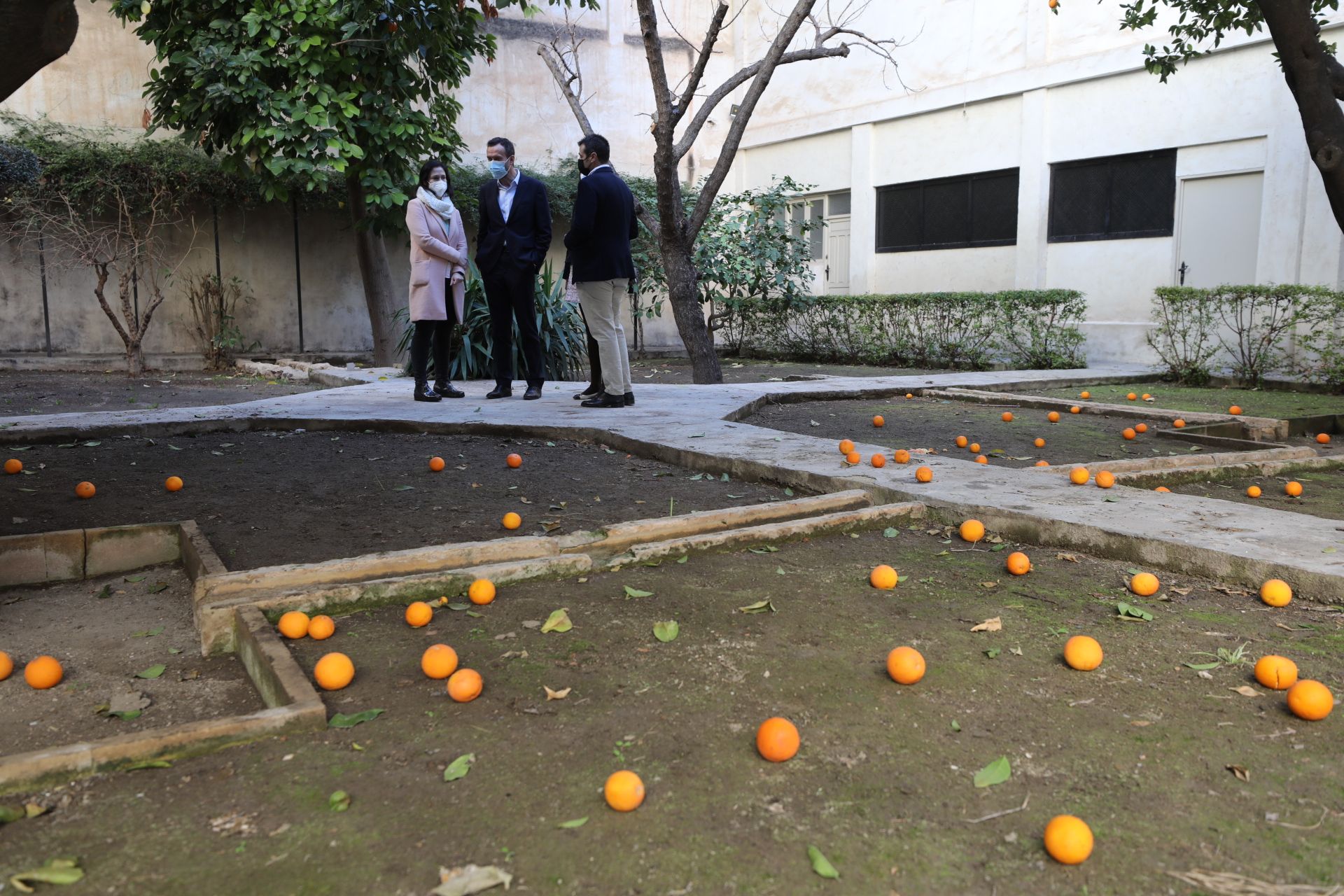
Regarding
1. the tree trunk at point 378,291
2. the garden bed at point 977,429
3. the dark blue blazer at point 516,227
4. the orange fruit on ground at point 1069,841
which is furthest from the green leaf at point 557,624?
the tree trunk at point 378,291

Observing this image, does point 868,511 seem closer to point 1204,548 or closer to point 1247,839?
point 1204,548

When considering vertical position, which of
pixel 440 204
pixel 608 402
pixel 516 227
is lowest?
pixel 608 402

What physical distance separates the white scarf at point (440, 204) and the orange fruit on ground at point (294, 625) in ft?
19.3

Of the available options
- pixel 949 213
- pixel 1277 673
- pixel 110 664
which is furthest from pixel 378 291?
pixel 1277 673

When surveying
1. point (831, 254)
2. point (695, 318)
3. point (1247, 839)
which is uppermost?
point (831, 254)

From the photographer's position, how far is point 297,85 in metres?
10.1

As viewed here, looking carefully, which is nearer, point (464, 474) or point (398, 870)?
point (398, 870)

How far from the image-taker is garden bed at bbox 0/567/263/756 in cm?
241

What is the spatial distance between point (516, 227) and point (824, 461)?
13.0 ft

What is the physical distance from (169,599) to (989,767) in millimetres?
2700

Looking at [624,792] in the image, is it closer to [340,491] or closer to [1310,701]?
[1310,701]

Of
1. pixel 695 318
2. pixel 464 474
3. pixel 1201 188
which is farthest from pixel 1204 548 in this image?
pixel 1201 188


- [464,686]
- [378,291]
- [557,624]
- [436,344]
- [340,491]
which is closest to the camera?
[464,686]

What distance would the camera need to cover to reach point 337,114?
10.4m
